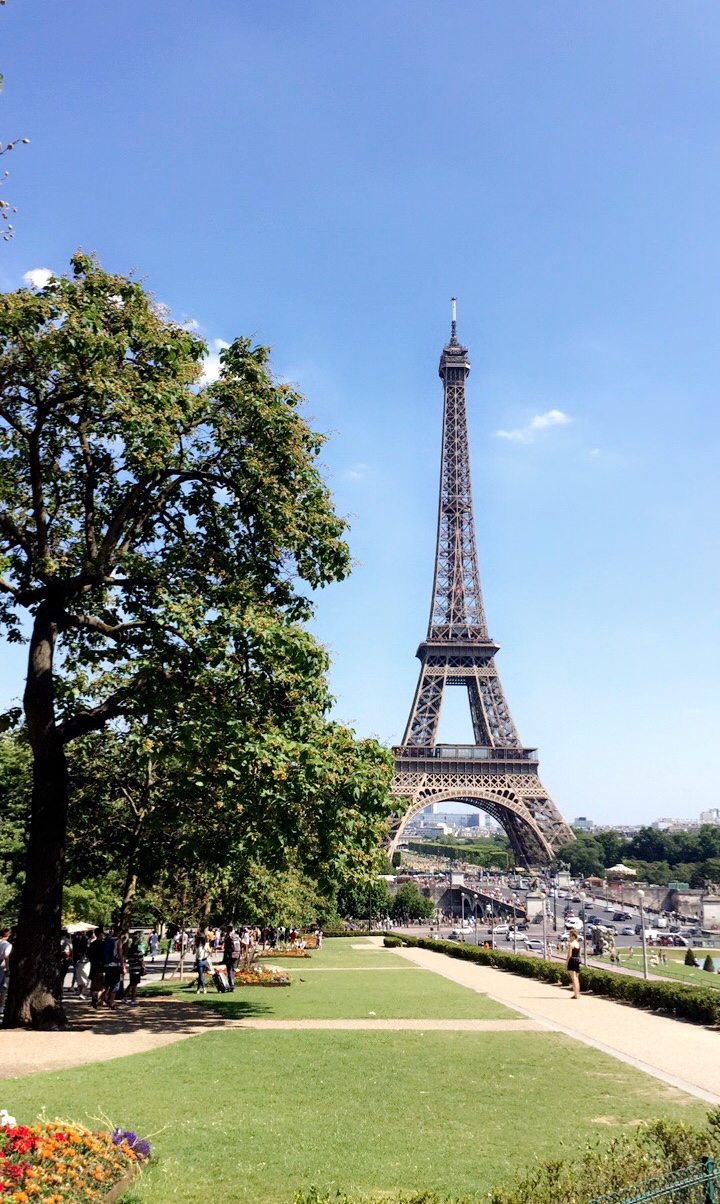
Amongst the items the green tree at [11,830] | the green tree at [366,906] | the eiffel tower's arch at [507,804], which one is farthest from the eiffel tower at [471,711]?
the green tree at [11,830]

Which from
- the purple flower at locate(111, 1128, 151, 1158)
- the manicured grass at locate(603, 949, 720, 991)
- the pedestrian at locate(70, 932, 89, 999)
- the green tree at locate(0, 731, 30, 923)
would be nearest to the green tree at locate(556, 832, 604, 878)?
the manicured grass at locate(603, 949, 720, 991)

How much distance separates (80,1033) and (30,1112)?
651 cm

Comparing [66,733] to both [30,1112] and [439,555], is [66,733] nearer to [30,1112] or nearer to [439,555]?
[30,1112]

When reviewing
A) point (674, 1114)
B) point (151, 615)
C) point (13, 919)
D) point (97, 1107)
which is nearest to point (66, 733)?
point (151, 615)

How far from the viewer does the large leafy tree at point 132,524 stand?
16.0 metres

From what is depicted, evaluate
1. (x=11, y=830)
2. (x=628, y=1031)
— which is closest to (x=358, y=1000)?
(x=628, y=1031)

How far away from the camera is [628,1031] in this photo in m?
17.4

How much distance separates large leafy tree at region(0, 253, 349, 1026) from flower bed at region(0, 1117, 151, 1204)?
8.10m

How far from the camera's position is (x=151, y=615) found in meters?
17.5

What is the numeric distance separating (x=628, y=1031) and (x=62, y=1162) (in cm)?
1345

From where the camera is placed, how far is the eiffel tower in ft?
296

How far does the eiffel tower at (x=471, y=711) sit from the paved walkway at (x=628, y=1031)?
5933 cm

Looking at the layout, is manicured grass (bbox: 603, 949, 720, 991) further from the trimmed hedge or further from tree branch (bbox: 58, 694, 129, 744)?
tree branch (bbox: 58, 694, 129, 744)

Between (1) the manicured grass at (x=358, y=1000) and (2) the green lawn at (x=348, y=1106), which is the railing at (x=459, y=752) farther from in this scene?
(2) the green lawn at (x=348, y=1106)
